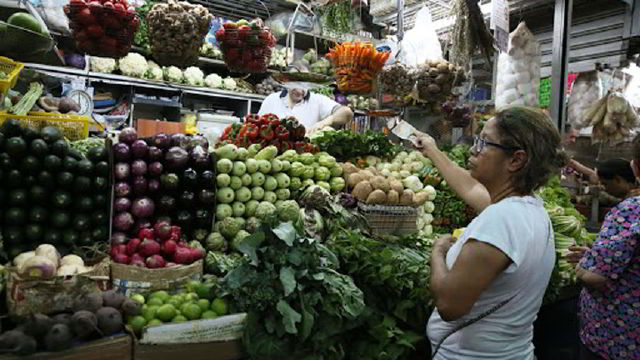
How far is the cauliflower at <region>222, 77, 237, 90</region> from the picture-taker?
787 cm

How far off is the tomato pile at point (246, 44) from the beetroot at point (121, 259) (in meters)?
1.52

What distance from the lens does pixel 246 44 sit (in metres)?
3.12

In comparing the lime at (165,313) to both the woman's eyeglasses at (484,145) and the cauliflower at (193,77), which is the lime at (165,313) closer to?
the woman's eyeglasses at (484,145)

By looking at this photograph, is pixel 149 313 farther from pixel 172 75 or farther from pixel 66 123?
pixel 172 75

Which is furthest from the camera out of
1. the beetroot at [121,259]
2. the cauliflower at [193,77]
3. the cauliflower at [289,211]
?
the cauliflower at [193,77]

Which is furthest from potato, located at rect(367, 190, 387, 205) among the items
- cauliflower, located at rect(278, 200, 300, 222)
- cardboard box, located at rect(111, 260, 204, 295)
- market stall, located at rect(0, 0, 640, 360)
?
cardboard box, located at rect(111, 260, 204, 295)

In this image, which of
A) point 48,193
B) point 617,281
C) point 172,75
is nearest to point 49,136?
point 48,193

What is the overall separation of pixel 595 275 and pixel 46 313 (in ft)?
8.29

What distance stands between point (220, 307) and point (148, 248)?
55cm

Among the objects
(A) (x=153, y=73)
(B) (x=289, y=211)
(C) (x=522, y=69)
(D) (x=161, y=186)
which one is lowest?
(B) (x=289, y=211)

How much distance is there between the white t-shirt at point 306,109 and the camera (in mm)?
5379

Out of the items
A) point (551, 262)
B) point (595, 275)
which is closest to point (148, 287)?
point (551, 262)

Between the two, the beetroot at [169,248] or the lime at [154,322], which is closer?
the lime at [154,322]

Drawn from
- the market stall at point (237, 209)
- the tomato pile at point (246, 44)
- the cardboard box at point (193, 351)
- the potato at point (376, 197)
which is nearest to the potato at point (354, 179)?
the market stall at point (237, 209)
